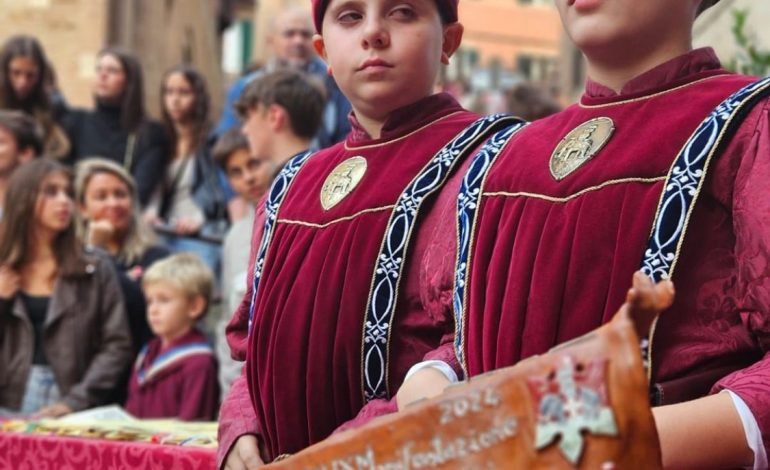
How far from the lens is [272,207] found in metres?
3.06

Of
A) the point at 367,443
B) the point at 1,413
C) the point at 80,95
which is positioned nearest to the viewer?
the point at 367,443

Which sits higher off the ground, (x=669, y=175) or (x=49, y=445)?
(x=669, y=175)

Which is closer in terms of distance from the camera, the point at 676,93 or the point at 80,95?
the point at 676,93

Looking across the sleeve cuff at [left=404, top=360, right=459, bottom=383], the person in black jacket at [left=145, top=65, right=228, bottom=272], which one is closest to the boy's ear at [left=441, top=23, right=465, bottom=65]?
the sleeve cuff at [left=404, top=360, right=459, bottom=383]

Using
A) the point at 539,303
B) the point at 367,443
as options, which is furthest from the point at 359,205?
the point at 367,443

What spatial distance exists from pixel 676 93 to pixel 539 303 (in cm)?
39

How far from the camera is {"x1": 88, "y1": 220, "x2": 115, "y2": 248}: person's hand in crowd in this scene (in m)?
7.09

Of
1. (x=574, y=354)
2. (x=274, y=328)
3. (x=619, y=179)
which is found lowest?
(x=274, y=328)

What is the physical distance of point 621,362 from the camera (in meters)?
1.68

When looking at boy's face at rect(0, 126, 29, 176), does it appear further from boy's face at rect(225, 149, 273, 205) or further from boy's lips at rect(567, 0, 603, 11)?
boy's lips at rect(567, 0, 603, 11)

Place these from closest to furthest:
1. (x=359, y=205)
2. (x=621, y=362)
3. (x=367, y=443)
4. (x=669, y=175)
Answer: (x=621, y=362) < (x=367, y=443) < (x=669, y=175) < (x=359, y=205)

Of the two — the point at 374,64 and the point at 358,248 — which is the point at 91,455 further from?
the point at 374,64

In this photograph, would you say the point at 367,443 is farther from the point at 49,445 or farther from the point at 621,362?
the point at 49,445

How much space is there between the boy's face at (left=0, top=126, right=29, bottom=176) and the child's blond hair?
1580mm
